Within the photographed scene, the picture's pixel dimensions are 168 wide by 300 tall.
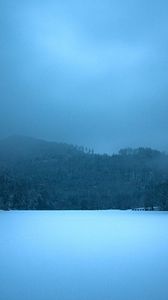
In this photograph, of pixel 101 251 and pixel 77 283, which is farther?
pixel 101 251

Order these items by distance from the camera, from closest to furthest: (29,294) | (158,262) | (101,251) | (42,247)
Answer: (29,294) → (158,262) → (101,251) → (42,247)

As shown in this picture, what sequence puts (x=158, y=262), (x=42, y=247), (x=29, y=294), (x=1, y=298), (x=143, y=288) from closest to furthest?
(x=1, y=298) < (x=29, y=294) < (x=143, y=288) < (x=158, y=262) < (x=42, y=247)

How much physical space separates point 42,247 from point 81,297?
102 ft

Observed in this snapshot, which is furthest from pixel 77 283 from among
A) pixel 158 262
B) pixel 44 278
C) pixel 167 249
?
pixel 167 249

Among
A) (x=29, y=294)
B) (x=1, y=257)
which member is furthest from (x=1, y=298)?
(x=1, y=257)

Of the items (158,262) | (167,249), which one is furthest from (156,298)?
(167,249)

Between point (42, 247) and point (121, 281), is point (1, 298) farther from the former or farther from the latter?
point (42, 247)

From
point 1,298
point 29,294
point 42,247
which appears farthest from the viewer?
point 42,247

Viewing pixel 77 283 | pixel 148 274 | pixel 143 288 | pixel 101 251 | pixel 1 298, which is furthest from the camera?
pixel 101 251

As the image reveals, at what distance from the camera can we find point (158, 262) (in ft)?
147

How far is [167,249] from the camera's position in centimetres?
5594

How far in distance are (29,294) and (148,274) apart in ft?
40.2

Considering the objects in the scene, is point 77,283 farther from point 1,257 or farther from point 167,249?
point 167,249

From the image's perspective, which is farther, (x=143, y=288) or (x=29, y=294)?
(x=143, y=288)
